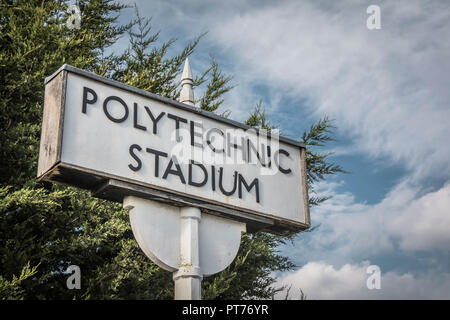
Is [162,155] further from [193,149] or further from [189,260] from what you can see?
[189,260]

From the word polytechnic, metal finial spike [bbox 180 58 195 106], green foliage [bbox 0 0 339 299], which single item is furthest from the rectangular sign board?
green foliage [bbox 0 0 339 299]

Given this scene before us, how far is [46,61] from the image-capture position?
7.67 meters

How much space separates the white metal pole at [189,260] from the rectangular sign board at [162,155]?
0.21ft

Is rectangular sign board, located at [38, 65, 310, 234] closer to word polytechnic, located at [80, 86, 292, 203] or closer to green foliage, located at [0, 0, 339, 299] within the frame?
word polytechnic, located at [80, 86, 292, 203]

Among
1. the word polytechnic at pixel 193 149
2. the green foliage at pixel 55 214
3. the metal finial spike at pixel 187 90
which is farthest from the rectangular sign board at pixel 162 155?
the green foliage at pixel 55 214

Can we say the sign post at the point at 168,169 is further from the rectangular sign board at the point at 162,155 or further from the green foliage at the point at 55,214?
the green foliage at the point at 55,214

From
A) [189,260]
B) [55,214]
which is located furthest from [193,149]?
[55,214]

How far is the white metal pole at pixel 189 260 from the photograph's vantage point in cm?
257

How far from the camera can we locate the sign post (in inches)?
100

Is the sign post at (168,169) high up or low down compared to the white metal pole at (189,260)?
up
